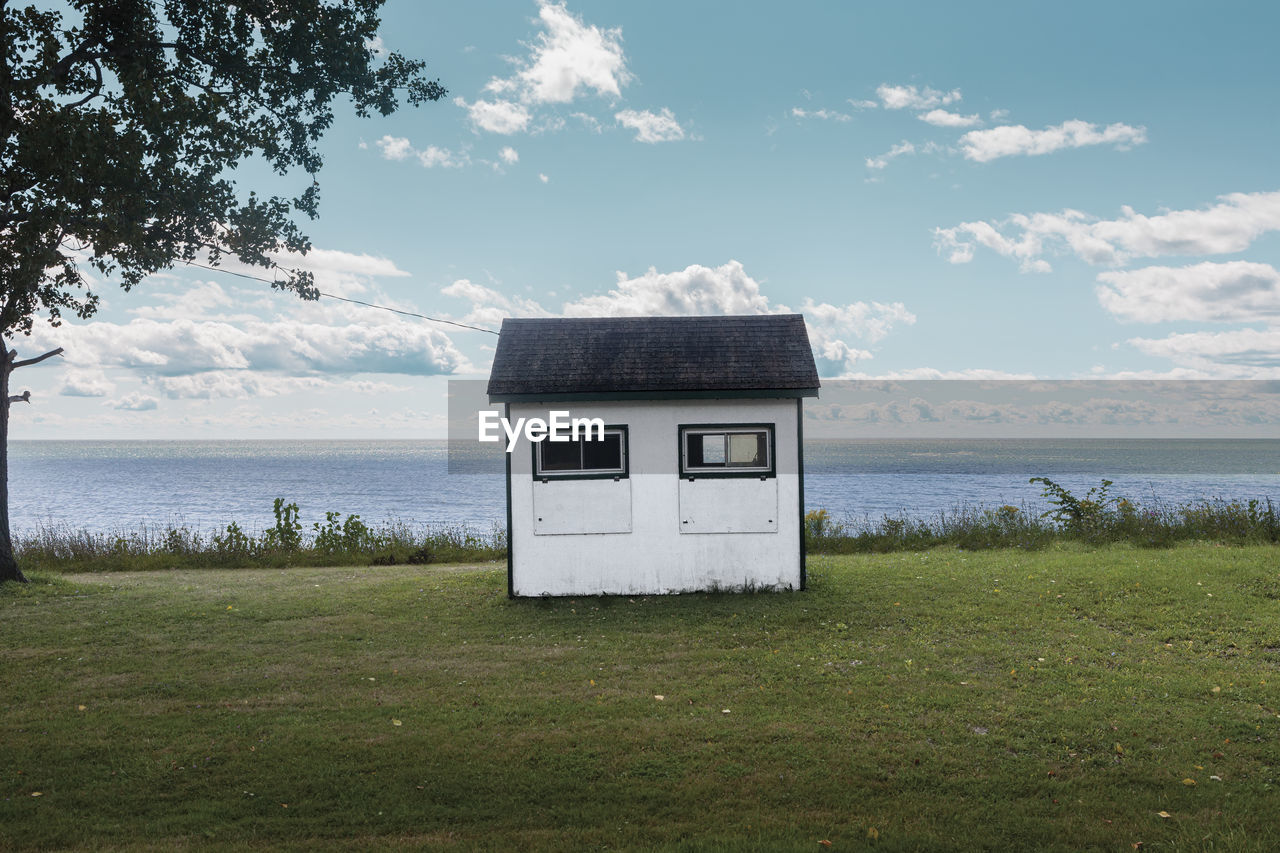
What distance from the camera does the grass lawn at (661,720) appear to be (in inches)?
200

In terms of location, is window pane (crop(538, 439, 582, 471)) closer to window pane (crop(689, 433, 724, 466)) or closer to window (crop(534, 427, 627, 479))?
window (crop(534, 427, 627, 479))

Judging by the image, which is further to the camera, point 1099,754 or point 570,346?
point 570,346

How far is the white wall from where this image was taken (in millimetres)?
12516

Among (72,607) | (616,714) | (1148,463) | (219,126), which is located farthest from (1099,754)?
(1148,463)

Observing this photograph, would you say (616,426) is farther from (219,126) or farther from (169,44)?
(169,44)

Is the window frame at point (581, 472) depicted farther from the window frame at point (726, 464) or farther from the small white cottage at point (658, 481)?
the window frame at point (726, 464)

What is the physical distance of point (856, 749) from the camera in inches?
243

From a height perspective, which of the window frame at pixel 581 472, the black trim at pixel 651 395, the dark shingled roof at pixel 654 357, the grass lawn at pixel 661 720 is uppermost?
the dark shingled roof at pixel 654 357

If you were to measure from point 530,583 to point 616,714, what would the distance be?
563 centimetres

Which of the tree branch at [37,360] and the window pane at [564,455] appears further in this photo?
the tree branch at [37,360]

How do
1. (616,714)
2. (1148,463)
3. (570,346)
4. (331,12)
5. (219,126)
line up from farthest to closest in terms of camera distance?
(1148,463)
(570,346)
(331,12)
(219,126)
(616,714)

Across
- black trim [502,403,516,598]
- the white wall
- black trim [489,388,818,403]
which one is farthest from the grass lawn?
black trim [489,388,818,403]

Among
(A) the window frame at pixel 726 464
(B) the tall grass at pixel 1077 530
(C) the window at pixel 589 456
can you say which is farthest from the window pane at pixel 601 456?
(B) the tall grass at pixel 1077 530

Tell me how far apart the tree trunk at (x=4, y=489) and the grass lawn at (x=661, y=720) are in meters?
2.40
